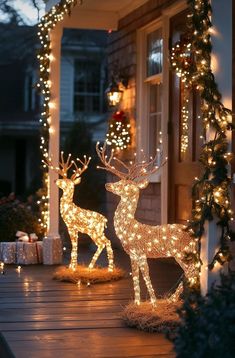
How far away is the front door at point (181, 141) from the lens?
954 cm

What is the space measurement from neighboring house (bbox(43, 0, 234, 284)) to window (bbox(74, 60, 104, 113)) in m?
13.1

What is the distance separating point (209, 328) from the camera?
4023mm

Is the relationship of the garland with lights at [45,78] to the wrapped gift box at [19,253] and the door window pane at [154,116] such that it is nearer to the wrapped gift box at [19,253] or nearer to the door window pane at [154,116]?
the wrapped gift box at [19,253]

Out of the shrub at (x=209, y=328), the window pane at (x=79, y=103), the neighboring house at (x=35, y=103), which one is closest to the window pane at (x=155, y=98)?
the shrub at (x=209, y=328)

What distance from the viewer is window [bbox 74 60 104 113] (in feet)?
83.8

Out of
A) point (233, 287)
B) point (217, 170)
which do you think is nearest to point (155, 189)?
point (217, 170)

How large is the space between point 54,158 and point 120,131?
1.61 m

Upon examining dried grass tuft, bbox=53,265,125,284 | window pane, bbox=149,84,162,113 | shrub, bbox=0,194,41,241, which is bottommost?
dried grass tuft, bbox=53,265,125,284

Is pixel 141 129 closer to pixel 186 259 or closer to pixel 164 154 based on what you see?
pixel 164 154

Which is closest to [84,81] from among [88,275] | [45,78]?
[45,78]

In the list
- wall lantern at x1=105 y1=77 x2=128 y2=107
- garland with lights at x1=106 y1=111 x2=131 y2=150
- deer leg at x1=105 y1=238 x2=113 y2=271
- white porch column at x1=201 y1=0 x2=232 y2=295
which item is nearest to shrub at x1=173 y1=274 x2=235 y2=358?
white porch column at x1=201 y1=0 x2=232 y2=295

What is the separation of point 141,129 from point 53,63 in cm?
161

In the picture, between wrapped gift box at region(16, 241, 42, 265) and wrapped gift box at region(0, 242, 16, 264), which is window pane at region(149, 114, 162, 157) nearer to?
wrapped gift box at region(16, 241, 42, 265)

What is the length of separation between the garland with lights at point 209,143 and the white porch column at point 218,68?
0.05 metres
